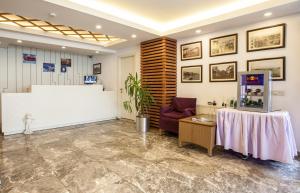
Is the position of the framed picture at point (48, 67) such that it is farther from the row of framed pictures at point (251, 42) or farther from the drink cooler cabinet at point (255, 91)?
the drink cooler cabinet at point (255, 91)

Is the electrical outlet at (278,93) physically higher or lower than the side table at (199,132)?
higher

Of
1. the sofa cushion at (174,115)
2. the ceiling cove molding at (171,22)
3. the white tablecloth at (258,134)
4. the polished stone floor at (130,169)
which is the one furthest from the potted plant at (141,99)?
the white tablecloth at (258,134)

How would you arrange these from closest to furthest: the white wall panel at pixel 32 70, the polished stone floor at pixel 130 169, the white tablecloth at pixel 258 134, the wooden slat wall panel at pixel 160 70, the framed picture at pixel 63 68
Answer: the polished stone floor at pixel 130 169, the white tablecloth at pixel 258 134, the wooden slat wall panel at pixel 160 70, the white wall panel at pixel 32 70, the framed picture at pixel 63 68

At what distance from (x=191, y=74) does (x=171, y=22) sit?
147 cm

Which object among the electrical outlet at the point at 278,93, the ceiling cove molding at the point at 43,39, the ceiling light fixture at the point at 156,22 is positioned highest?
the ceiling light fixture at the point at 156,22

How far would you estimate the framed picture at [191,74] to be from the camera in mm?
4941

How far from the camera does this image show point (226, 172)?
276 cm

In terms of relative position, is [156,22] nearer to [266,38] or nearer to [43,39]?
[266,38]

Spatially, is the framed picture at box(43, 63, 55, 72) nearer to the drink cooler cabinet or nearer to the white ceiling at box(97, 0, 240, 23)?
the white ceiling at box(97, 0, 240, 23)

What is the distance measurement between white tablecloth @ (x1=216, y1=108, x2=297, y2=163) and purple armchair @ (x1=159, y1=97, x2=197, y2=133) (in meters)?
1.14

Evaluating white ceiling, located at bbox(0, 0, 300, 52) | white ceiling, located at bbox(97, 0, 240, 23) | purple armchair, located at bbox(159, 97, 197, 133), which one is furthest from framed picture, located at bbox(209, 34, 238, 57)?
purple armchair, located at bbox(159, 97, 197, 133)

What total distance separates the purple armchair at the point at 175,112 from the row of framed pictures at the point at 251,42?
1.23m

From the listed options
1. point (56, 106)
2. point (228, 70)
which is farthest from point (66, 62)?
point (228, 70)

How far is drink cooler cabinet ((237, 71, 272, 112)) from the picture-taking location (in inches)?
125
